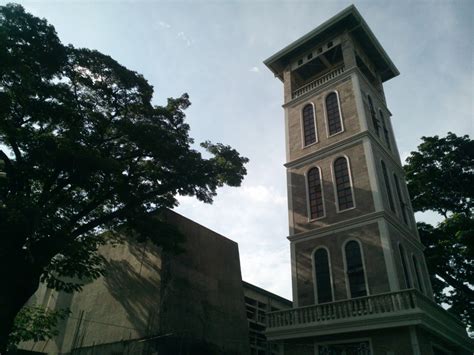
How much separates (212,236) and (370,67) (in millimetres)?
18224

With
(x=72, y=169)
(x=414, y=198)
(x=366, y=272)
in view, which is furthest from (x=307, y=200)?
(x=72, y=169)

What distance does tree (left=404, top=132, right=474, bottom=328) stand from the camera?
2345cm

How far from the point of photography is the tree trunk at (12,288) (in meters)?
12.9

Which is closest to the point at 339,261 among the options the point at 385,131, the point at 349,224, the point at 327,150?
the point at 349,224

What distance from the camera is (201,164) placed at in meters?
17.6

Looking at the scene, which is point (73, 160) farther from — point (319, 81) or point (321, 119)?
point (319, 81)

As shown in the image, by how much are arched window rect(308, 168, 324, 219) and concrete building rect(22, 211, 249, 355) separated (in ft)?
21.0

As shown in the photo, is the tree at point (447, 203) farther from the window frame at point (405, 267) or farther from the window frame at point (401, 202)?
the window frame at point (405, 267)

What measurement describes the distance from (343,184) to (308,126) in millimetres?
5667

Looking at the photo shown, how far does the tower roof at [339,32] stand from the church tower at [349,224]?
0.30 ft

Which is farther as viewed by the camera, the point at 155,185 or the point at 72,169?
the point at 155,185

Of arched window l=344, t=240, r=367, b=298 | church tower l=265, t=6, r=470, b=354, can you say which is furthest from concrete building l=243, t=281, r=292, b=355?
arched window l=344, t=240, r=367, b=298

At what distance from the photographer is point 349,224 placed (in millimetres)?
18469

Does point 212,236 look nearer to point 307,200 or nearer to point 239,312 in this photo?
point 239,312
